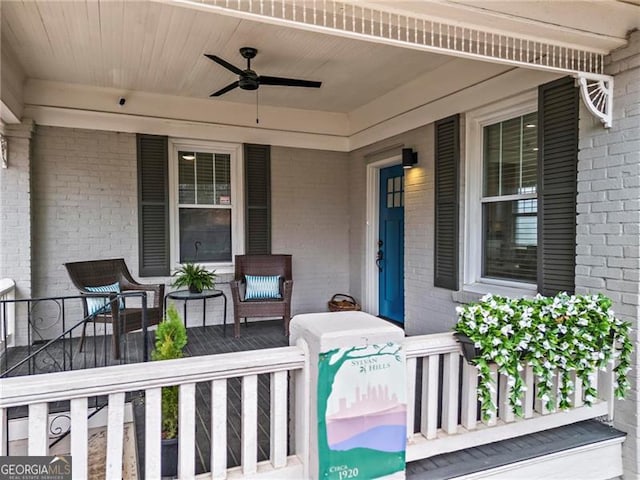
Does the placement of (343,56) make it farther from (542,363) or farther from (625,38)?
(542,363)

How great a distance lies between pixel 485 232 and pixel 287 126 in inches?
Result: 113

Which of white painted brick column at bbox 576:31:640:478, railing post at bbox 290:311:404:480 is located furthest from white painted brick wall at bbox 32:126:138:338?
white painted brick column at bbox 576:31:640:478

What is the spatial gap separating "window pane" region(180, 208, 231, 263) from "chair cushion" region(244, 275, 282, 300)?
2.08 ft

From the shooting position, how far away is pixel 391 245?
17.1 ft

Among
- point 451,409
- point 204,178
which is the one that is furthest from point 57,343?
point 451,409

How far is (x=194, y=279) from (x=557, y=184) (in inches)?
140

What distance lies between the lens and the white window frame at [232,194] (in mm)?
5055

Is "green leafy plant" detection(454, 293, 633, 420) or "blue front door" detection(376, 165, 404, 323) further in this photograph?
"blue front door" detection(376, 165, 404, 323)

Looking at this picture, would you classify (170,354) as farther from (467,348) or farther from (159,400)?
(467,348)

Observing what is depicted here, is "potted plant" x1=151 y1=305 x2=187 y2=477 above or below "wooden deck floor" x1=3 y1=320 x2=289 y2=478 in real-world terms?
above

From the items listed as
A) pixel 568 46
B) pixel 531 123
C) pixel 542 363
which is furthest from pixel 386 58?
pixel 542 363

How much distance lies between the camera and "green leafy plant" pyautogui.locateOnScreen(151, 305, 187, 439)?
198cm

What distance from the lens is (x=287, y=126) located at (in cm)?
550

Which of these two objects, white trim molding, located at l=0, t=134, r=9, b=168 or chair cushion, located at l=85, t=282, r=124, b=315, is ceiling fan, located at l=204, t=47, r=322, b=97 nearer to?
white trim molding, located at l=0, t=134, r=9, b=168
